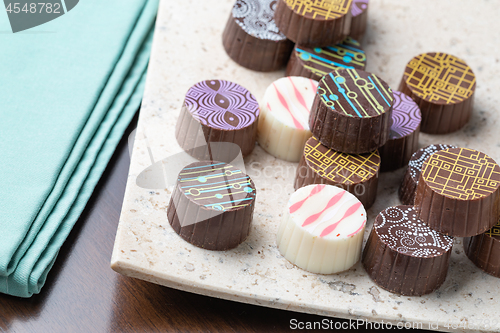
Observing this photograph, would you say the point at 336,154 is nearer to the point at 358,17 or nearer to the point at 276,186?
the point at 276,186

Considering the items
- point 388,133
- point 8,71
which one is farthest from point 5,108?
point 388,133

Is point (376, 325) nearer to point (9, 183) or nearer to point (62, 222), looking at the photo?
point (62, 222)

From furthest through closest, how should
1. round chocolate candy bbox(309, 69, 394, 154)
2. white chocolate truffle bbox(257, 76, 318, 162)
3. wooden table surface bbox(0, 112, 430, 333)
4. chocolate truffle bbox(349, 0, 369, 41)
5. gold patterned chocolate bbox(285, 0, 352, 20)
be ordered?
chocolate truffle bbox(349, 0, 369, 41) → gold patterned chocolate bbox(285, 0, 352, 20) → white chocolate truffle bbox(257, 76, 318, 162) → round chocolate candy bbox(309, 69, 394, 154) → wooden table surface bbox(0, 112, 430, 333)

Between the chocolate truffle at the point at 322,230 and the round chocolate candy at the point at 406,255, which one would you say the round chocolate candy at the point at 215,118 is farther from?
the round chocolate candy at the point at 406,255

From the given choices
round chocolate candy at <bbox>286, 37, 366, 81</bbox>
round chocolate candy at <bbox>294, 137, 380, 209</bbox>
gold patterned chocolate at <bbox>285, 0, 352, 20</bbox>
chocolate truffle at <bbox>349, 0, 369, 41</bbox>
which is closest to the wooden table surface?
round chocolate candy at <bbox>294, 137, 380, 209</bbox>

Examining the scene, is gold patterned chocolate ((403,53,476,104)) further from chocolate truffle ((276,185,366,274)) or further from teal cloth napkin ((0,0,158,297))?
teal cloth napkin ((0,0,158,297))

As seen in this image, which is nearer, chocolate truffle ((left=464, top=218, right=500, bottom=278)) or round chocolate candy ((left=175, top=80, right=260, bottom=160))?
chocolate truffle ((left=464, top=218, right=500, bottom=278))

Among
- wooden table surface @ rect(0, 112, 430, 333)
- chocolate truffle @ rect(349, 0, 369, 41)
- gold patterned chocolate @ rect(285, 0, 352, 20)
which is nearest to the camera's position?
wooden table surface @ rect(0, 112, 430, 333)

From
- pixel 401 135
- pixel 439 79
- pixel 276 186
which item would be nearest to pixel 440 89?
pixel 439 79

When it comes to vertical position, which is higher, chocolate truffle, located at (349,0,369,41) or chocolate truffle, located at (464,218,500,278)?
chocolate truffle, located at (349,0,369,41)
